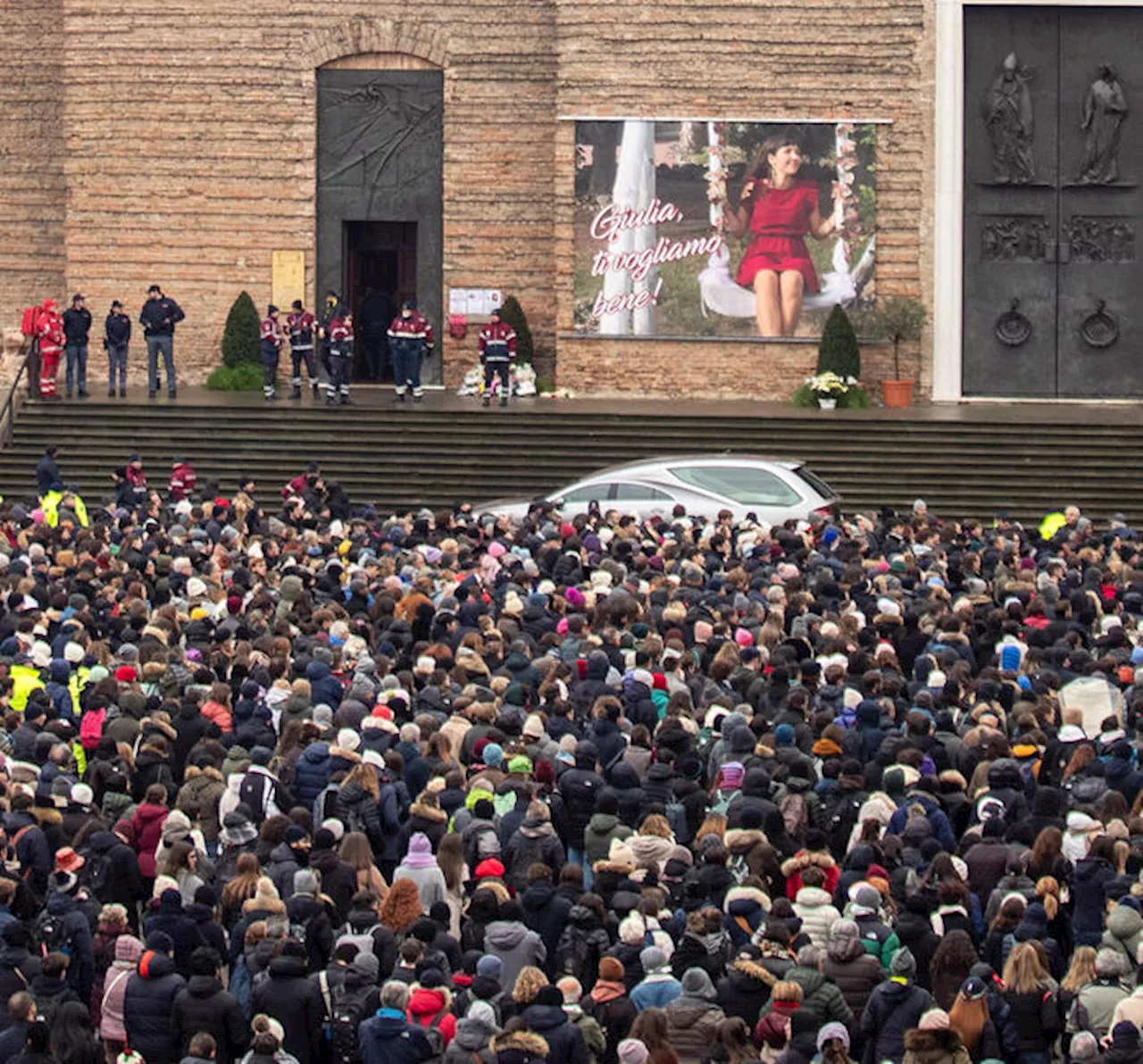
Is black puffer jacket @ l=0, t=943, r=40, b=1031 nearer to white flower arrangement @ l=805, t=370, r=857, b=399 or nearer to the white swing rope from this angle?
white flower arrangement @ l=805, t=370, r=857, b=399

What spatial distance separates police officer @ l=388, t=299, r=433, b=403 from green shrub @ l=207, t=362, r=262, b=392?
8.50 ft

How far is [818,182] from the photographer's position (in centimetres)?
3550

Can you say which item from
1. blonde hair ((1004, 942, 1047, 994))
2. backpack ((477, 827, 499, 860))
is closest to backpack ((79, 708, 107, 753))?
backpack ((477, 827, 499, 860))

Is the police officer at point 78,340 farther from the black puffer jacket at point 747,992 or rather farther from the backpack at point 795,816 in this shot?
the black puffer jacket at point 747,992

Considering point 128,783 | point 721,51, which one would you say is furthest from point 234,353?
point 128,783

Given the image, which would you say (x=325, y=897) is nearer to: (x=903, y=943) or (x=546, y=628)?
(x=903, y=943)

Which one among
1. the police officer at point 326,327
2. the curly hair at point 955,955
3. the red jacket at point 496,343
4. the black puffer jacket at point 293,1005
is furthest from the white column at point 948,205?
the black puffer jacket at point 293,1005

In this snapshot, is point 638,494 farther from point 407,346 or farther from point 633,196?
point 633,196

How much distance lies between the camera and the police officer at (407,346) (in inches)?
1379

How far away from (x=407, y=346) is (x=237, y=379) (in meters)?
3.20

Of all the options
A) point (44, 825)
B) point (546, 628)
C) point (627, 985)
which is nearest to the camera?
point (627, 985)

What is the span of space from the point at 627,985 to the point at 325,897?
6.51 feet

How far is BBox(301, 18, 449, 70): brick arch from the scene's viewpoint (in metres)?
37.4

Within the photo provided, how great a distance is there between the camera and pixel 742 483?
28172 mm
